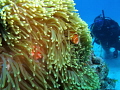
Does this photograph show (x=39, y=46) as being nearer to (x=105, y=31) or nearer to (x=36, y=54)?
(x=36, y=54)

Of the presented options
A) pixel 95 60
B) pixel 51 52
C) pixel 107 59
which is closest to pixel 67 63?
pixel 51 52

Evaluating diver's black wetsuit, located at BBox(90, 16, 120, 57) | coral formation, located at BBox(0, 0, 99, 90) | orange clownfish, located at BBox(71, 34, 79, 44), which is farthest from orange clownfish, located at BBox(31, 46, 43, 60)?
diver's black wetsuit, located at BBox(90, 16, 120, 57)

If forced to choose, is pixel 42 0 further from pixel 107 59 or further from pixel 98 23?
pixel 107 59

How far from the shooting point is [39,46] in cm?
217

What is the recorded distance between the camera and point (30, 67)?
2.07 meters

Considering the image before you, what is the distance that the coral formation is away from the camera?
1.94 metres

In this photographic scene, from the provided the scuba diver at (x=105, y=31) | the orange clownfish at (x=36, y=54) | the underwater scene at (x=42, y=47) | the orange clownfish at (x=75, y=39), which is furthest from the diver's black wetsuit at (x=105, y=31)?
the orange clownfish at (x=36, y=54)

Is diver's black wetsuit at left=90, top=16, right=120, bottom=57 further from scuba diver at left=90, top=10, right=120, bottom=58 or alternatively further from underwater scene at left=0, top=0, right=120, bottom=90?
underwater scene at left=0, top=0, right=120, bottom=90

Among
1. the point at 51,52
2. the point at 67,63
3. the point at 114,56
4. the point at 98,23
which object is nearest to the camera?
the point at 51,52

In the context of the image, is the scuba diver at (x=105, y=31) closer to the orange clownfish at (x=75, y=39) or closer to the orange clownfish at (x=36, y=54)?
the orange clownfish at (x=75, y=39)

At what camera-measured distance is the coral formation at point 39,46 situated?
194 cm

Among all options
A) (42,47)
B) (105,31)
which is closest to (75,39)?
(42,47)

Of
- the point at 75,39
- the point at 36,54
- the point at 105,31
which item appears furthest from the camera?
the point at 105,31

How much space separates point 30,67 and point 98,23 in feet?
16.4
